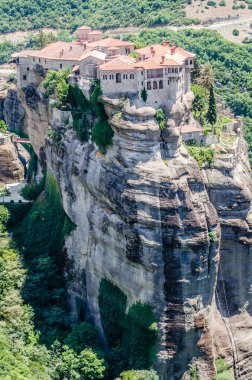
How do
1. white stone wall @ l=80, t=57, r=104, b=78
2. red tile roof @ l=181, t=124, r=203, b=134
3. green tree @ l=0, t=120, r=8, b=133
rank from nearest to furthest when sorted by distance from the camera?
red tile roof @ l=181, t=124, r=203, b=134, white stone wall @ l=80, t=57, r=104, b=78, green tree @ l=0, t=120, r=8, b=133

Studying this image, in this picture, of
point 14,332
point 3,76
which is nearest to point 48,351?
point 14,332

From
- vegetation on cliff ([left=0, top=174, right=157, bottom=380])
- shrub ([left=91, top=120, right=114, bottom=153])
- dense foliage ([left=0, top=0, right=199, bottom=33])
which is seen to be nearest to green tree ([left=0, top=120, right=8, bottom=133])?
vegetation on cliff ([left=0, top=174, right=157, bottom=380])

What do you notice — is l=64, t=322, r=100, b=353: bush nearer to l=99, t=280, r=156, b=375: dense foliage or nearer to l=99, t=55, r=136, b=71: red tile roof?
l=99, t=280, r=156, b=375: dense foliage

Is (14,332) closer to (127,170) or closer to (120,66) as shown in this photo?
(127,170)

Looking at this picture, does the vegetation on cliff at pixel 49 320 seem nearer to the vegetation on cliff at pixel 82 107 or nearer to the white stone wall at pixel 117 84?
the vegetation on cliff at pixel 82 107

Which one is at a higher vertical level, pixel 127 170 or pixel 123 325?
pixel 127 170
